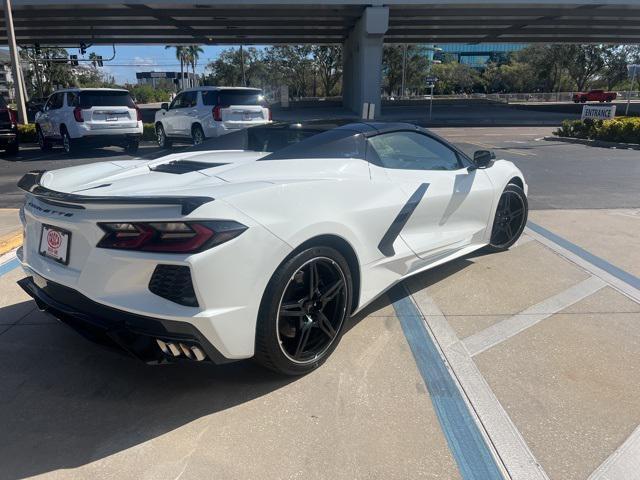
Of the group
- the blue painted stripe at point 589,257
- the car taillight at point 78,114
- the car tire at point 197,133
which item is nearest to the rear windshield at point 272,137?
the blue painted stripe at point 589,257

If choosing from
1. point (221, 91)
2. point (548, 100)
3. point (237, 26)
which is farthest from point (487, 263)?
point (548, 100)

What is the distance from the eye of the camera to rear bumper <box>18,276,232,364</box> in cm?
243

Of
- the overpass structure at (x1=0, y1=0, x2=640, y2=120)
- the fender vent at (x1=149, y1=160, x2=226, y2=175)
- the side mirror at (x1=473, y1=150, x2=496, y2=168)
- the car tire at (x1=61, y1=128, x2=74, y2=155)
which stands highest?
the overpass structure at (x1=0, y1=0, x2=640, y2=120)

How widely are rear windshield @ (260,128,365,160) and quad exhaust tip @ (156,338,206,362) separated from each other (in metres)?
1.37

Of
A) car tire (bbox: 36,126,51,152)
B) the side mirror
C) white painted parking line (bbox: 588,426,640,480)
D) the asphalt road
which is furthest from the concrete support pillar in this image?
white painted parking line (bbox: 588,426,640,480)

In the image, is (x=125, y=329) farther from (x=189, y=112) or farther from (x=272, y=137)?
(x=189, y=112)

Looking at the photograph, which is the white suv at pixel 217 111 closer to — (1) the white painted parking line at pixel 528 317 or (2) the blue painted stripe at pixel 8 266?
(2) the blue painted stripe at pixel 8 266

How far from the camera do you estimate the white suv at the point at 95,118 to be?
43.0 feet

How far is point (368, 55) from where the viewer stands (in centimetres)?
2948

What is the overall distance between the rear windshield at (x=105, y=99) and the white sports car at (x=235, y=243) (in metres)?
10.7

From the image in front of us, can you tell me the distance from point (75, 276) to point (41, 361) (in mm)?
961

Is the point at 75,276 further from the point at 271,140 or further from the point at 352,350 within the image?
the point at 271,140

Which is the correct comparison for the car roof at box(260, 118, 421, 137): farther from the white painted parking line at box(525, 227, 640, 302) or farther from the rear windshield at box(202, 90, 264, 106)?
the rear windshield at box(202, 90, 264, 106)

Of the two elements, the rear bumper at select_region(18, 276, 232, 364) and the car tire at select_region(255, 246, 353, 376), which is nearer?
the rear bumper at select_region(18, 276, 232, 364)
